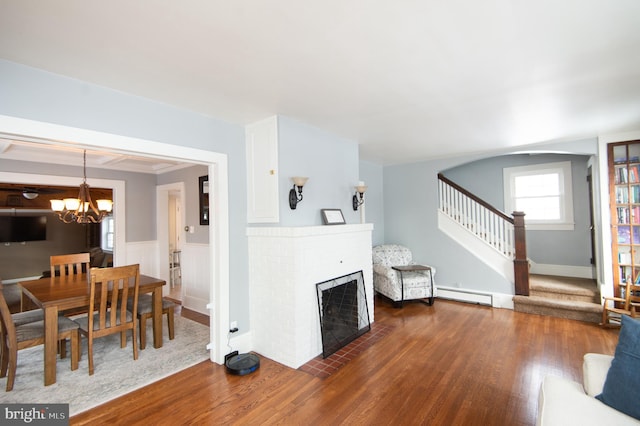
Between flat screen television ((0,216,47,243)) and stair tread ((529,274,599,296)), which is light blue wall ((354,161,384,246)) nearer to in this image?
stair tread ((529,274,599,296))

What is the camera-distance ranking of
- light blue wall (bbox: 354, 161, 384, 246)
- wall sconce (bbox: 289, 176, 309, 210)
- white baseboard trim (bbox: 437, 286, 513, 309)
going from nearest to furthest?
wall sconce (bbox: 289, 176, 309, 210) < white baseboard trim (bbox: 437, 286, 513, 309) < light blue wall (bbox: 354, 161, 384, 246)

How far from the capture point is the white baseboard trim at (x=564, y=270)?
484 centimetres

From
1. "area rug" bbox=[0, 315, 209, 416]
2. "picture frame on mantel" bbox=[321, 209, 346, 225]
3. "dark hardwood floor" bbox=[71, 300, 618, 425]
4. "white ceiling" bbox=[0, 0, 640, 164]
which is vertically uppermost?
"white ceiling" bbox=[0, 0, 640, 164]

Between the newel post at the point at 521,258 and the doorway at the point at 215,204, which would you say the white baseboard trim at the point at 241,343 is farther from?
the newel post at the point at 521,258

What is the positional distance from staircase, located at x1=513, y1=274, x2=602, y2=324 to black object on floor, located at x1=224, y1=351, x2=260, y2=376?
3.91m

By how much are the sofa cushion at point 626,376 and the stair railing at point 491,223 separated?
3119 millimetres

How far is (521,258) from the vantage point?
4.36 metres

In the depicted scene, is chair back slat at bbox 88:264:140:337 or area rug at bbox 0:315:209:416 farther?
chair back slat at bbox 88:264:140:337

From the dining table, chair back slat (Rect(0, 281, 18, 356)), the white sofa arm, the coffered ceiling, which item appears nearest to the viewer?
Result: the white sofa arm

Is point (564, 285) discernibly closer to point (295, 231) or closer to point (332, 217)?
point (332, 217)

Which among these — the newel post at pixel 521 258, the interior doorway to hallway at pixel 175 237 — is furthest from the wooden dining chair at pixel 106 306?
the newel post at pixel 521 258

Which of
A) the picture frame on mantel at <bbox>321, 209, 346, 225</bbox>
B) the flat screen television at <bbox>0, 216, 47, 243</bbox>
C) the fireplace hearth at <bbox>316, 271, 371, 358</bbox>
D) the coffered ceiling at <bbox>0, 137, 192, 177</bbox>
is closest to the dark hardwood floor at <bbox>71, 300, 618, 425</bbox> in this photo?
the fireplace hearth at <bbox>316, 271, 371, 358</bbox>

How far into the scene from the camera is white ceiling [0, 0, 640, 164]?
146 centimetres

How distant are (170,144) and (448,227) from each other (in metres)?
4.48
